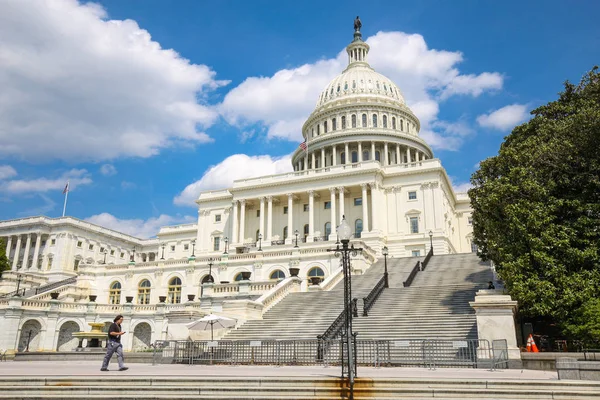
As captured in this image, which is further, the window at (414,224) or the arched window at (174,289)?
the window at (414,224)

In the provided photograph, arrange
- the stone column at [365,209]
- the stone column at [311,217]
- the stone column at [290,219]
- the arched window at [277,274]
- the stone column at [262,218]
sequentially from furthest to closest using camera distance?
the stone column at [262,218] → the stone column at [311,217] → the stone column at [290,219] → the stone column at [365,209] → the arched window at [277,274]

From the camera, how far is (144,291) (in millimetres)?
54438

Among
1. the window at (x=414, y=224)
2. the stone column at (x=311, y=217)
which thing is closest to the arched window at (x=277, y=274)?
the stone column at (x=311, y=217)

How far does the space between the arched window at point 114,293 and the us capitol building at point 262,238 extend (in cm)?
14

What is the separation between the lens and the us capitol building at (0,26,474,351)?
136 ft

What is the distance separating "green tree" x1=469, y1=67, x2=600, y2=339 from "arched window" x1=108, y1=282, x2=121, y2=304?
3923 cm

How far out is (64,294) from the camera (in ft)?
168

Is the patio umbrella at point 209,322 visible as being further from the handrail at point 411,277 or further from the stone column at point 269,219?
the stone column at point 269,219

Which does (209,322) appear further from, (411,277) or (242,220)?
(242,220)

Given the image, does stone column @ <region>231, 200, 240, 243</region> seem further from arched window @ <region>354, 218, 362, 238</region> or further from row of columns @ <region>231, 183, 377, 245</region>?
arched window @ <region>354, 218, 362, 238</region>

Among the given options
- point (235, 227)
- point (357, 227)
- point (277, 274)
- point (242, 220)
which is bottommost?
point (277, 274)

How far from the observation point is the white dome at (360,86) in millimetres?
103250

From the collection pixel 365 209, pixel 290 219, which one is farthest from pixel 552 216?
pixel 290 219

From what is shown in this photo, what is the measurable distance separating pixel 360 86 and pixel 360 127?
12.7 meters
